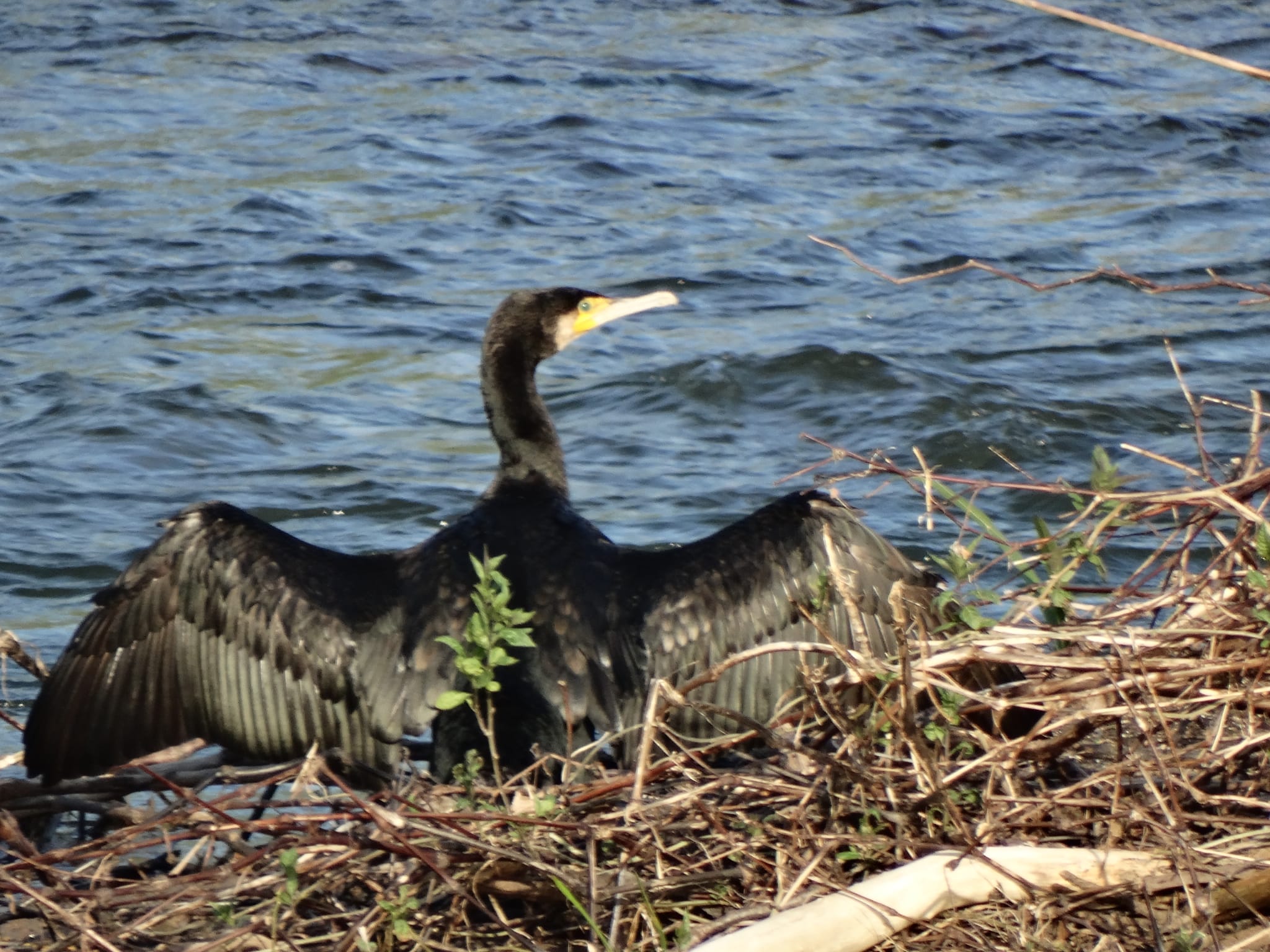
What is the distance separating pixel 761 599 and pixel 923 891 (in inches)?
54.6

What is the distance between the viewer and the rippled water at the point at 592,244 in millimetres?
8375

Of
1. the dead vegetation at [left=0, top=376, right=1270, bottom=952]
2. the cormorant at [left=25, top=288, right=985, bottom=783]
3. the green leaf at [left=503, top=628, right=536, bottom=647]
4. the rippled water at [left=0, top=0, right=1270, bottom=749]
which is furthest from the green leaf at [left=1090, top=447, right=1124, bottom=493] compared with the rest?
the rippled water at [left=0, top=0, right=1270, bottom=749]

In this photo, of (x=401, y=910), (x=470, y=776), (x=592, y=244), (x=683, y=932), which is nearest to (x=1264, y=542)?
(x=683, y=932)

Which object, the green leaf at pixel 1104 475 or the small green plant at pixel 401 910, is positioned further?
the green leaf at pixel 1104 475

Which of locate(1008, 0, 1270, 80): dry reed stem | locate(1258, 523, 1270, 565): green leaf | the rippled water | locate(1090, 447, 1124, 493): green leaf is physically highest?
locate(1008, 0, 1270, 80): dry reed stem

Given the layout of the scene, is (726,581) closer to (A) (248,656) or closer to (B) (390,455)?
(A) (248,656)

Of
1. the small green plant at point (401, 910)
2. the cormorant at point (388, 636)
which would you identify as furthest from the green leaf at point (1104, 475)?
the small green plant at point (401, 910)

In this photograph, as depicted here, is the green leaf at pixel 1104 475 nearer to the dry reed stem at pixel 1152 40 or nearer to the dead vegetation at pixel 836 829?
the dead vegetation at pixel 836 829

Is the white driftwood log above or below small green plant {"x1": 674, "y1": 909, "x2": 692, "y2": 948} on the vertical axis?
above

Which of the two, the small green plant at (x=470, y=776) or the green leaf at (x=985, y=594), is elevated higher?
the green leaf at (x=985, y=594)

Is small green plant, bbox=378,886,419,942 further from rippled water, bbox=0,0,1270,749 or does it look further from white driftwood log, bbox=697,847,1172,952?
rippled water, bbox=0,0,1270,749

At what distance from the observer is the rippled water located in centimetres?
838

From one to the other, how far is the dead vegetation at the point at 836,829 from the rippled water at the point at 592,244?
3.01 m

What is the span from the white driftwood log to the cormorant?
3.67 feet
